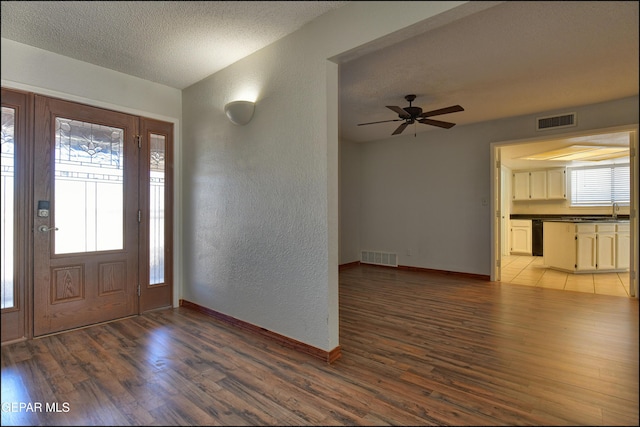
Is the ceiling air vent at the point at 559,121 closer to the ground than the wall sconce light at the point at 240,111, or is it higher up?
closer to the ground

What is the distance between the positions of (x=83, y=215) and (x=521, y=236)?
7991mm

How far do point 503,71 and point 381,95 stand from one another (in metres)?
1.24

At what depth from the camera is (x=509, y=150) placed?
Answer: 4.66 m

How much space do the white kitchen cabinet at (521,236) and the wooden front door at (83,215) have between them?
749cm

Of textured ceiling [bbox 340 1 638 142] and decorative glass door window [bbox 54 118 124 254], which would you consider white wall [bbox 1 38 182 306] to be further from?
textured ceiling [bbox 340 1 638 142]

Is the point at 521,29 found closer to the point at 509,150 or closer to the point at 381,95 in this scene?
the point at 381,95

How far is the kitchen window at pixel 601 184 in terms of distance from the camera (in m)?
1.18

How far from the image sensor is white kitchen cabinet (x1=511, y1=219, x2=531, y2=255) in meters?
7.09

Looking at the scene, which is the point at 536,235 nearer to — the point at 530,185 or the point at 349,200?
the point at 530,185

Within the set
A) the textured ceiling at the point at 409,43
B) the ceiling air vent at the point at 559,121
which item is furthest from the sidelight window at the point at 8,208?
the ceiling air vent at the point at 559,121

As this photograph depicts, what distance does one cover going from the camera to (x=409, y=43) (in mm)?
2594

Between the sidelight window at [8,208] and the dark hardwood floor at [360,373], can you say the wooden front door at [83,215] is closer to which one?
the dark hardwood floor at [360,373]

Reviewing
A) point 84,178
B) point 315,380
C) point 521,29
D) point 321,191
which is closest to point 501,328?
point 315,380

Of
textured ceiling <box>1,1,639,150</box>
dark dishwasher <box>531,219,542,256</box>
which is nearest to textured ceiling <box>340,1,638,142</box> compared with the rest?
textured ceiling <box>1,1,639,150</box>
